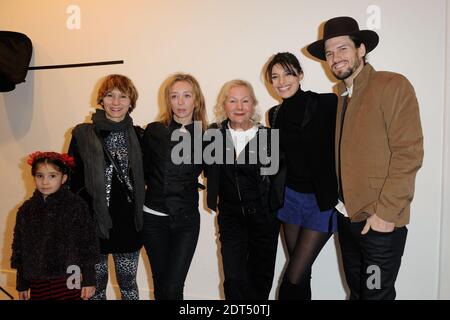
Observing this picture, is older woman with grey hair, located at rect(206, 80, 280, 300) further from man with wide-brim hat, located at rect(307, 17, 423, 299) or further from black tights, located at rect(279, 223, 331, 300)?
man with wide-brim hat, located at rect(307, 17, 423, 299)

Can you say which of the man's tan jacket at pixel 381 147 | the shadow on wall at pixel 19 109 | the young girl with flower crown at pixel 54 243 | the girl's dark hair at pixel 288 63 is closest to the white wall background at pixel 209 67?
the shadow on wall at pixel 19 109

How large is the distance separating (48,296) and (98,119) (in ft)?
3.46

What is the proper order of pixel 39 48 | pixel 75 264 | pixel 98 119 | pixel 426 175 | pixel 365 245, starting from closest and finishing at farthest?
pixel 365 245 → pixel 75 264 → pixel 98 119 → pixel 426 175 → pixel 39 48

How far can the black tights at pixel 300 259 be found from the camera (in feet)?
6.52

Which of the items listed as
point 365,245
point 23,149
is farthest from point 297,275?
point 23,149

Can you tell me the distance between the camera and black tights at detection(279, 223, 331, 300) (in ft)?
6.52

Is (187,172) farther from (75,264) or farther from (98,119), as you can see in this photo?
(75,264)

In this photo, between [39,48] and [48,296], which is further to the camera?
[39,48]

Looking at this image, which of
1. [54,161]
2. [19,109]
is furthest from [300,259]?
[19,109]

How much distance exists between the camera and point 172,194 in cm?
209

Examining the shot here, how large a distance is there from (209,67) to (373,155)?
1.60 metres

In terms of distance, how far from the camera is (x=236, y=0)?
2.77m

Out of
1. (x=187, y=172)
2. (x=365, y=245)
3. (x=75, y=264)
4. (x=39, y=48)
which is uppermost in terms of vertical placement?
(x=39, y=48)

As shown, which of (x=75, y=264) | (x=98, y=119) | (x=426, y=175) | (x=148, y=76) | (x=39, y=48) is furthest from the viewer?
(x=39, y=48)
